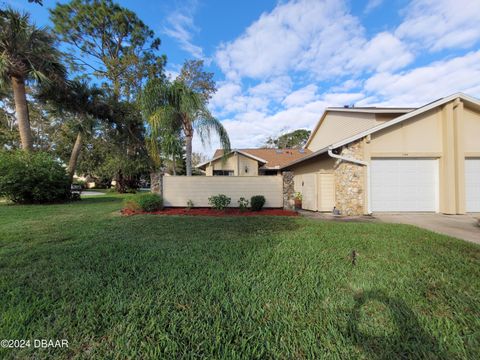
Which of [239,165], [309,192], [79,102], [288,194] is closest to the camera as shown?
[288,194]

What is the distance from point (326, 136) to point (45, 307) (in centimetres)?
1672

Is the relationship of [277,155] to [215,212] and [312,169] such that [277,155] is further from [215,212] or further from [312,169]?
[215,212]

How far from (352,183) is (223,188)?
5.67m

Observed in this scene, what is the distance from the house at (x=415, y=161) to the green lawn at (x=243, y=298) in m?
4.39

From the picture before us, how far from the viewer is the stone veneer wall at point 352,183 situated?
869cm

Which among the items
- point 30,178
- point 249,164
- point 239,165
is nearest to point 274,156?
point 249,164

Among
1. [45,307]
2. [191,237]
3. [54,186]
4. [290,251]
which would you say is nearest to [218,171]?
[54,186]

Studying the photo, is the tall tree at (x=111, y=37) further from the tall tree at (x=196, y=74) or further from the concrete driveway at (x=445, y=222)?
the concrete driveway at (x=445, y=222)

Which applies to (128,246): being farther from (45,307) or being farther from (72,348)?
(72,348)

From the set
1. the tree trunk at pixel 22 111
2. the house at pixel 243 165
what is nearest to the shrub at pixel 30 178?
the tree trunk at pixel 22 111

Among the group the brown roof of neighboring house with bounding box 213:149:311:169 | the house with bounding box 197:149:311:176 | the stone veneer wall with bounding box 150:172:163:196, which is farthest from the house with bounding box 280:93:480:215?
the brown roof of neighboring house with bounding box 213:149:311:169

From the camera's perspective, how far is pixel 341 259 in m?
3.67

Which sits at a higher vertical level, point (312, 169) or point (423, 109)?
point (423, 109)

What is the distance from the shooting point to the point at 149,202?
8.95m
